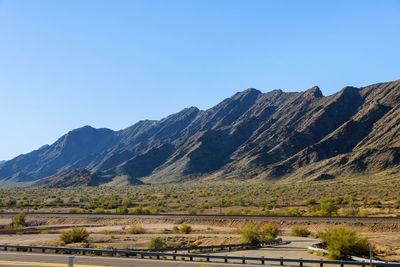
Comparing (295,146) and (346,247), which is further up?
(295,146)

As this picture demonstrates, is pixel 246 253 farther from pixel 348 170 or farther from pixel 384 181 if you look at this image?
pixel 348 170

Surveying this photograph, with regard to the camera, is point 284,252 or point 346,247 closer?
point 346,247

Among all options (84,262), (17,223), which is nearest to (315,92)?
(17,223)

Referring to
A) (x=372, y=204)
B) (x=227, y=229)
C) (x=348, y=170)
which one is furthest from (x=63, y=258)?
(x=348, y=170)

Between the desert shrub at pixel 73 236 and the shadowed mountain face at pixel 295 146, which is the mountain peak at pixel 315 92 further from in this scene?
the desert shrub at pixel 73 236

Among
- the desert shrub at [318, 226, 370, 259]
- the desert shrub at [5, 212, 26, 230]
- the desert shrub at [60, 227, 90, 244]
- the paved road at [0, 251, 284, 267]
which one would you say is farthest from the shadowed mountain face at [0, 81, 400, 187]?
the paved road at [0, 251, 284, 267]

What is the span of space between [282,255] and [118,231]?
20.8m

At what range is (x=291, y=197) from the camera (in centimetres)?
6681

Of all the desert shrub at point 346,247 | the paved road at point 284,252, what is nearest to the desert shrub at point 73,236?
the paved road at point 284,252

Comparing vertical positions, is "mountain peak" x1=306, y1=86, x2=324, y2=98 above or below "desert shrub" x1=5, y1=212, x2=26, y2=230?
above

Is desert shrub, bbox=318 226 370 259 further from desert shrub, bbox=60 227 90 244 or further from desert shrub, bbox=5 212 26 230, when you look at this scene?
desert shrub, bbox=5 212 26 230

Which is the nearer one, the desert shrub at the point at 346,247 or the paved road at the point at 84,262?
the paved road at the point at 84,262

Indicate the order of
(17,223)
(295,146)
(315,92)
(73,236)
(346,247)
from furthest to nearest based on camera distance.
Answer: (315,92) → (295,146) → (17,223) → (73,236) → (346,247)

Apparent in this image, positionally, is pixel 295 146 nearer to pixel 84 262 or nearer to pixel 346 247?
pixel 346 247
